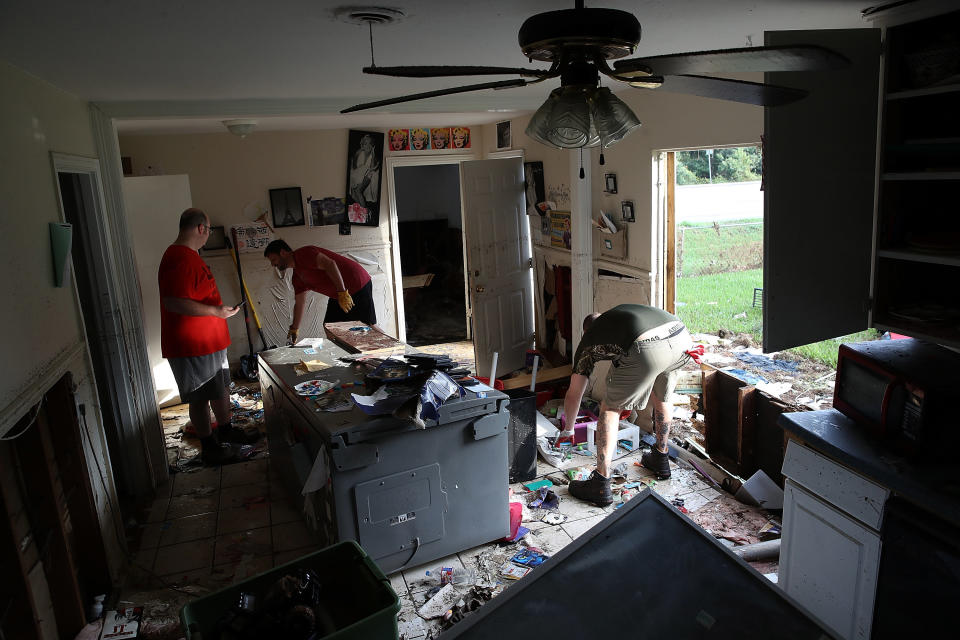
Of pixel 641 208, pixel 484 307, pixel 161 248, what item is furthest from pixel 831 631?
pixel 161 248

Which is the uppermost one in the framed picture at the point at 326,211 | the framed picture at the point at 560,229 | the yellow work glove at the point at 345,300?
the framed picture at the point at 326,211

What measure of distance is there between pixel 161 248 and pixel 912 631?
5570 millimetres

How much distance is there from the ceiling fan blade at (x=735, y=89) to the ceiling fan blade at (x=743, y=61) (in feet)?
0.18

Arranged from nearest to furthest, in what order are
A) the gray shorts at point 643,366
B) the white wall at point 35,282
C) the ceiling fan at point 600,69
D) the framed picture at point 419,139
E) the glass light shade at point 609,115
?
1. the ceiling fan at point 600,69
2. the glass light shade at point 609,115
3. the white wall at point 35,282
4. the gray shorts at point 643,366
5. the framed picture at point 419,139

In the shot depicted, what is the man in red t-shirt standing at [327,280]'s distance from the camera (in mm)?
4879

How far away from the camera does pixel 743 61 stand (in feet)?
4.71

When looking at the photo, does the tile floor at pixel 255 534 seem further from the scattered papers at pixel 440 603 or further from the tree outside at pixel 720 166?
the tree outside at pixel 720 166

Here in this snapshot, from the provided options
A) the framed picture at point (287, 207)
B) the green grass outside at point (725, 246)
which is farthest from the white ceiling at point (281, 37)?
the green grass outside at point (725, 246)

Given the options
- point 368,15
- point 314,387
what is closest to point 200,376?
point 314,387

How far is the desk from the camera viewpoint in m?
2.82

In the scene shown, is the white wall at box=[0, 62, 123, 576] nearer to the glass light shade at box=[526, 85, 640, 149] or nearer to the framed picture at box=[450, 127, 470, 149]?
the glass light shade at box=[526, 85, 640, 149]

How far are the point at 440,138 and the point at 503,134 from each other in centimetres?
84

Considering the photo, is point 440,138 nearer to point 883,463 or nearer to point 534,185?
point 534,185

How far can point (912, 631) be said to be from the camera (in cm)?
194
